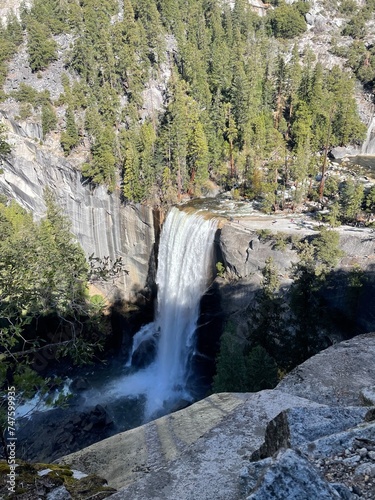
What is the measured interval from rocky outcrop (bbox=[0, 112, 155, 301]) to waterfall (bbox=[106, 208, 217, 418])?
4331 millimetres

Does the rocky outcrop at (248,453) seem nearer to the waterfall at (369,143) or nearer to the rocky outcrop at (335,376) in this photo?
the rocky outcrop at (335,376)

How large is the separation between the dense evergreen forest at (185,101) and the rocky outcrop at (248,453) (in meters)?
26.7

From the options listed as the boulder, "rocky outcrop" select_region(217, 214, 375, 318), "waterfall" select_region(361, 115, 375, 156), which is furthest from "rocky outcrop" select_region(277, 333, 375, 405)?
"waterfall" select_region(361, 115, 375, 156)

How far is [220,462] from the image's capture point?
4484 mm

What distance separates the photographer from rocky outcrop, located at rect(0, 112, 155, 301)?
3556cm

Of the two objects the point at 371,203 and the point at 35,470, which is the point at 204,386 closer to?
the point at 371,203

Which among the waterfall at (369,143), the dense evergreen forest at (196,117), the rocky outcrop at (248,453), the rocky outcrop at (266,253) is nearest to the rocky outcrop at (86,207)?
the dense evergreen forest at (196,117)

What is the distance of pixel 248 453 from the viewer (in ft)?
15.7

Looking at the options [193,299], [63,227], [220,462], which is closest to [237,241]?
[193,299]

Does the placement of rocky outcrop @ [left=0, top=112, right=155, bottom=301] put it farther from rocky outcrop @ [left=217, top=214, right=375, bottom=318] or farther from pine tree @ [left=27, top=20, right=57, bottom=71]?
pine tree @ [left=27, top=20, right=57, bottom=71]

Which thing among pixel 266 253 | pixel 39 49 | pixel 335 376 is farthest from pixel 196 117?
pixel 335 376

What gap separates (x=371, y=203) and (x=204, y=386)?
58.1 ft

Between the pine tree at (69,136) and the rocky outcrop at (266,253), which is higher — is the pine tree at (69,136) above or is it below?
above

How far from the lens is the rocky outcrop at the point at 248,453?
2.76m
